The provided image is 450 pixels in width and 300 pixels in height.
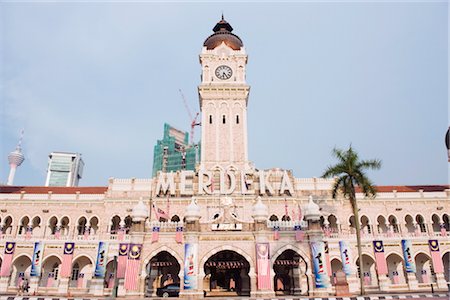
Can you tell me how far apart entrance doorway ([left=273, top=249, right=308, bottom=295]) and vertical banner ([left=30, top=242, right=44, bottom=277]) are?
23.8 metres

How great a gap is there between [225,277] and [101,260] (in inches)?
494

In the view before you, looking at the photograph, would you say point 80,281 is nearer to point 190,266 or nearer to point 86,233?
point 86,233

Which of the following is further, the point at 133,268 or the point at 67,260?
the point at 67,260

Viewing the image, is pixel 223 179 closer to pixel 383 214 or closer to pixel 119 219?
pixel 119 219

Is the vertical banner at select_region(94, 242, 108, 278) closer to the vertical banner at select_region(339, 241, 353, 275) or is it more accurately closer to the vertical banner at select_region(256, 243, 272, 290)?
the vertical banner at select_region(256, 243, 272, 290)

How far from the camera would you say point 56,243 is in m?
34.3

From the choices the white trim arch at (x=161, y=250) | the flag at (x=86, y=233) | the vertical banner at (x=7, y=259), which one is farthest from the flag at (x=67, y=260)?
the white trim arch at (x=161, y=250)

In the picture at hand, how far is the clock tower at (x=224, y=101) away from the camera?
149ft

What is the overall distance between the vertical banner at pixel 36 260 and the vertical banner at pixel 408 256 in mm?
36483

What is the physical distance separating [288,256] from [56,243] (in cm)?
2435

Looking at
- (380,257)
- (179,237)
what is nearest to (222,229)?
(179,237)

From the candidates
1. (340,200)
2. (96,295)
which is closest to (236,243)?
(96,295)

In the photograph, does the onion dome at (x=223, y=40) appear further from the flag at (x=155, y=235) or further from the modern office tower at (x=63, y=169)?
the modern office tower at (x=63, y=169)

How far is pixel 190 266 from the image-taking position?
84.6 feet
